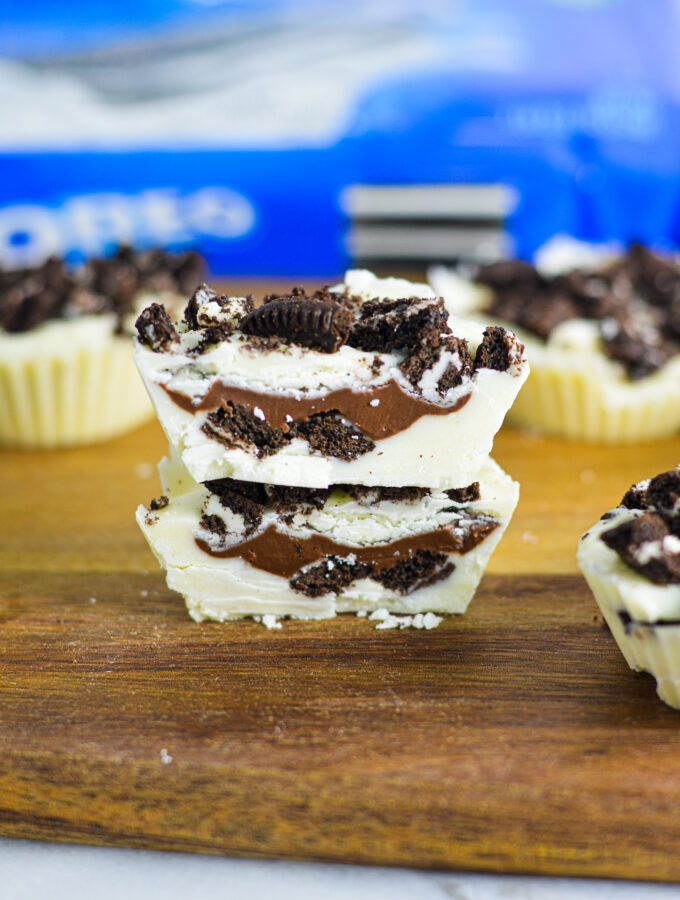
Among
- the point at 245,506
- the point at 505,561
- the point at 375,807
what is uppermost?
the point at 245,506

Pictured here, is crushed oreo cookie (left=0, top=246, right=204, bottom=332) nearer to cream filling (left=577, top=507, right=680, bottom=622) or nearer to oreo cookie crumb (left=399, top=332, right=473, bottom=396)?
oreo cookie crumb (left=399, top=332, right=473, bottom=396)

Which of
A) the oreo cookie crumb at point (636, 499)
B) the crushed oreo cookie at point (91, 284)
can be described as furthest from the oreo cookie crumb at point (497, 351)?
the crushed oreo cookie at point (91, 284)

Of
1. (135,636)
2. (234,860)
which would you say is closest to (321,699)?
(234,860)

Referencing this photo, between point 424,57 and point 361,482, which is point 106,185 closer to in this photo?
point 424,57

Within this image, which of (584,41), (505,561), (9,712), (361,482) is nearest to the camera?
(9,712)

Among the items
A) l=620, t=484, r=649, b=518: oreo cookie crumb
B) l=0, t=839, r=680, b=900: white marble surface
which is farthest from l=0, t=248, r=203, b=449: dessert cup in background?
l=620, t=484, r=649, b=518: oreo cookie crumb

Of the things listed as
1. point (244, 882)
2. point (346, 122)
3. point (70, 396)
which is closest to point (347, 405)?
point (244, 882)
